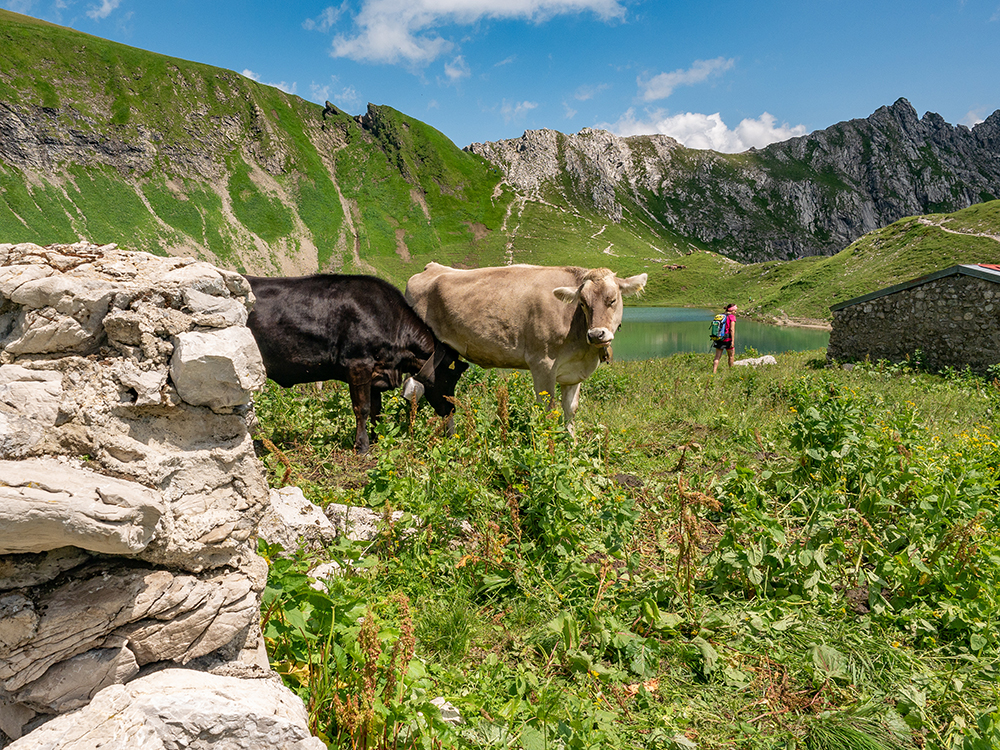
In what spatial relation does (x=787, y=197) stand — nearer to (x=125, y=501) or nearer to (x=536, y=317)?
(x=536, y=317)

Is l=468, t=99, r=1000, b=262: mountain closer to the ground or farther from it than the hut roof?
farther from it

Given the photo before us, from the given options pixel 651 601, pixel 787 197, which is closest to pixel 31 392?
pixel 651 601

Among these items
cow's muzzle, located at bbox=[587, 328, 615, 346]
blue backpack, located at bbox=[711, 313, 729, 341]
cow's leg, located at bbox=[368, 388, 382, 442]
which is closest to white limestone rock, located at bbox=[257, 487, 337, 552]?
cow's leg, located at bbox=[368, 388, 382, 442]

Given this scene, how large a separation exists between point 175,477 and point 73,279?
3.57 feet

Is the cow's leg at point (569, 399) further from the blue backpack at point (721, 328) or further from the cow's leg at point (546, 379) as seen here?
the blue backpack at point (721, 328)

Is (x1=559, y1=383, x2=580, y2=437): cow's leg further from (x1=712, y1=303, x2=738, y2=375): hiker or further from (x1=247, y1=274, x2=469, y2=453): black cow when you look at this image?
(x1=712, y1=303, x2=738, y2=375): hiker

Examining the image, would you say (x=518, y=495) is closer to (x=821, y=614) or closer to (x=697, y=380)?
(x=821, y=614)

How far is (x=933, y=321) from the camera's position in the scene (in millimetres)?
15977

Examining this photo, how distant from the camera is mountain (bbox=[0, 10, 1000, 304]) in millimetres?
91625

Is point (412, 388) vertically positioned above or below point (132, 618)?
above

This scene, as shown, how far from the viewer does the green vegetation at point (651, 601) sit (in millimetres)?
2939

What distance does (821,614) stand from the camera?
406 centimetres

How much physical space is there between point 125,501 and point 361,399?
19.0ft

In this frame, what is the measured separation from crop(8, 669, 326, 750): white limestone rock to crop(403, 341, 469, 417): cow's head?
623 centimetres
